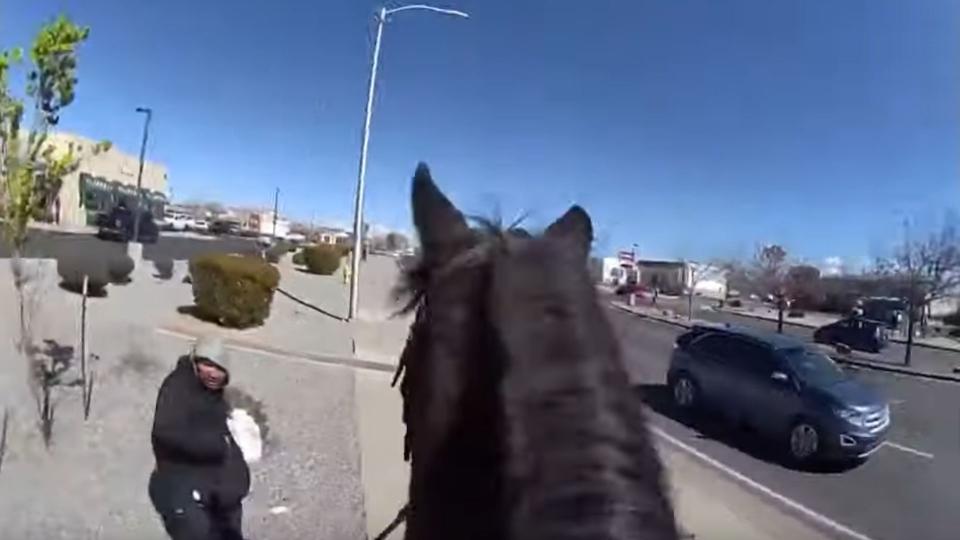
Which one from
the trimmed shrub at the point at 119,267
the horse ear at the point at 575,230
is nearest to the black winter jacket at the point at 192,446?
the horse ear at the point at 575,230

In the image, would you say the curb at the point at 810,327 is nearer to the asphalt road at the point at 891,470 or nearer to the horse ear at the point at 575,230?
the asphalt road at the point at 891,470

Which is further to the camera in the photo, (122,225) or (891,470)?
(122,225)

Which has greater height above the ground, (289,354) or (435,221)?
(435,221)

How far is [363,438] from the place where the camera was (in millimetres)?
3607

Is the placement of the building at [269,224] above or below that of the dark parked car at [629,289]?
above

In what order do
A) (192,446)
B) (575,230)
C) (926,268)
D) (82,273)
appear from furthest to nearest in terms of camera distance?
1. (82,273)
2. (192,446)
3. (926,268)
4. (575,230)

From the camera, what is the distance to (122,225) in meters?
2.88

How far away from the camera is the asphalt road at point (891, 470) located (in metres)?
1.64

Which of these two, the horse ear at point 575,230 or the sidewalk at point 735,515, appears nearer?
the horse ear at point 575,230

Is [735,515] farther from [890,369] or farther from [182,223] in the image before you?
[182,223]

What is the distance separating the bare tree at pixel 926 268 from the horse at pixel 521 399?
1.03 m

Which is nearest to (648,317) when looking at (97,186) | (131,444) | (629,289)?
(629,289)

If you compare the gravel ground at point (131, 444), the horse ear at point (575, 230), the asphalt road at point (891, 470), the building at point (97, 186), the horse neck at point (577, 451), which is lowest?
the gravel ground at point (131, 444)

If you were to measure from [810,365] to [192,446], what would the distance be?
1.61 metres
